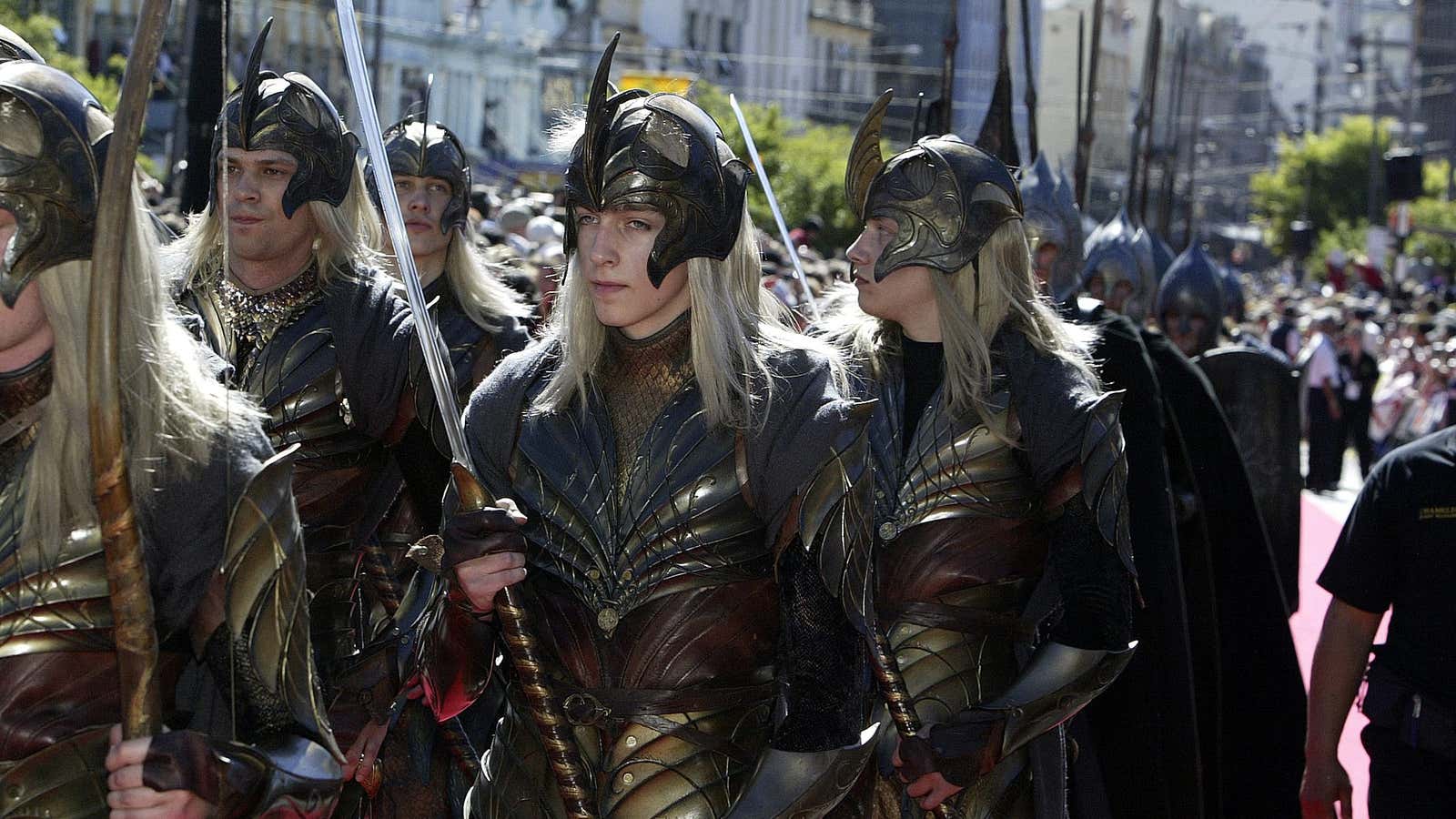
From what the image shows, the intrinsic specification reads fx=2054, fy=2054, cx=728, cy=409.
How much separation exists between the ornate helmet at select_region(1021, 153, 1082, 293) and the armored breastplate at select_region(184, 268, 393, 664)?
298 cm

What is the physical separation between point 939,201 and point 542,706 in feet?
5.51

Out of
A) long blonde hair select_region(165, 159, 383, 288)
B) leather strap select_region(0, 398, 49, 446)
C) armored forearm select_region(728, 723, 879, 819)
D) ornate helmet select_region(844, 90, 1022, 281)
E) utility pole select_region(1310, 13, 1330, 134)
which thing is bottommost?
armored forearm select_region(728, 723, 879, 819)

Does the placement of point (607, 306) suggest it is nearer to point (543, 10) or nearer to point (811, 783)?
point (811, 783)

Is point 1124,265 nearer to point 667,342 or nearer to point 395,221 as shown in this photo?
point 667,342

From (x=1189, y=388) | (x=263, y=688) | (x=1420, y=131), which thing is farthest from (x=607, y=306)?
(x=1420, y=131)

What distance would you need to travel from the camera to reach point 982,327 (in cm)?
442

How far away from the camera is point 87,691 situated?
8.42 feet

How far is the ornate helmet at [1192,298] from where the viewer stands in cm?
886

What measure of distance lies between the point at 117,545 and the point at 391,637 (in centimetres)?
138

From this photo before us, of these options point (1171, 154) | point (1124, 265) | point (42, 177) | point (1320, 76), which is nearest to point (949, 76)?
point (1124, 265)

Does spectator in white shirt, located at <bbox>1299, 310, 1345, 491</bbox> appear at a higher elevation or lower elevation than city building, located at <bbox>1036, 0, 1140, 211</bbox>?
lower

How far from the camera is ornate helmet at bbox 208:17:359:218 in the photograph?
439 cm

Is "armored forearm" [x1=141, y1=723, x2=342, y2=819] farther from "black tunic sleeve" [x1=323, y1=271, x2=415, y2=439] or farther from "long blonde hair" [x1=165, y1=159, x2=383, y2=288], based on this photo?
"long blonde hair" [x1=165, y1=159, x2=383, y2=288]

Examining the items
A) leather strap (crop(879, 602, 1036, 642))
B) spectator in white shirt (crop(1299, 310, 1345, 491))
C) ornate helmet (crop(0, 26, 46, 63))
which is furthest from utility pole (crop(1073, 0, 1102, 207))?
spectator in white shirt (crop(1299, 310, 1345, 491))
